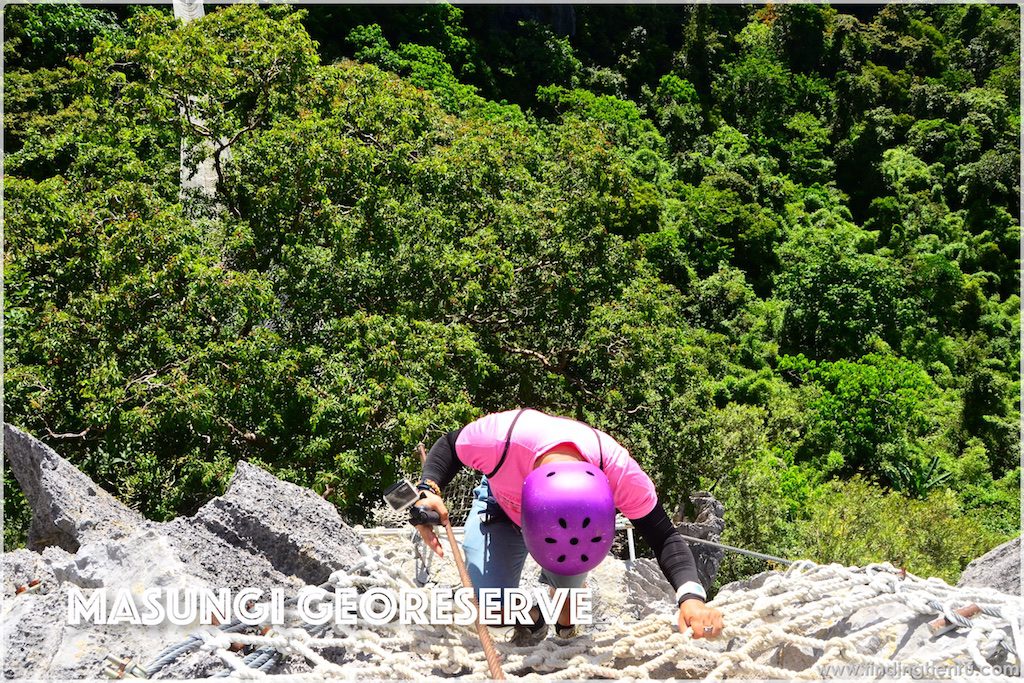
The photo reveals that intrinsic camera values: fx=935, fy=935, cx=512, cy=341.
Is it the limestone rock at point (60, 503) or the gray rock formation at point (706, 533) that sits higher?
the limestone rock at point (60, 503)

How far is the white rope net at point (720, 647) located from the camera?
274cm

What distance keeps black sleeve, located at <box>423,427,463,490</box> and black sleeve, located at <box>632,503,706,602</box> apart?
671mm

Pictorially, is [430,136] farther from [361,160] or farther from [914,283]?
[914,283]

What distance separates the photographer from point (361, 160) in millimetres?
10453

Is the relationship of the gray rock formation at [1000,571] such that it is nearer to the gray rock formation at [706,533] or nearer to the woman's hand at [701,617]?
the gray rock formation at [706,533]

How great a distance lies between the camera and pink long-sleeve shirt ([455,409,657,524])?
296 centimetres

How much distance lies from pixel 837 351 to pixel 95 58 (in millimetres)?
19419

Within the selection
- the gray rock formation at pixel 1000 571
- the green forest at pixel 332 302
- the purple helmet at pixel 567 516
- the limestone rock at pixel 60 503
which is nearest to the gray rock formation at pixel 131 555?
the limestone rock at pixel 60 503

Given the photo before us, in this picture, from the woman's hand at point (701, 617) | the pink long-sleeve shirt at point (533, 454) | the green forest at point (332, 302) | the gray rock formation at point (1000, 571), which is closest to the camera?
the woman's hand at point (701, 617)

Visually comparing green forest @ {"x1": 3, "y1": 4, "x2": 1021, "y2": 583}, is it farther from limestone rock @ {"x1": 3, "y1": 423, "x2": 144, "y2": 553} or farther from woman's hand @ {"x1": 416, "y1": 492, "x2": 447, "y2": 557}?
woman's hand @ {"x1": 416, "y1": 492, "x2": 447, "y2": 557}

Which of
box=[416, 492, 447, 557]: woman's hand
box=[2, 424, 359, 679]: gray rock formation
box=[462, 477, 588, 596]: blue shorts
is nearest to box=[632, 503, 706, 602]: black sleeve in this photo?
box=[462, 477, 588, 596]: blue shorts

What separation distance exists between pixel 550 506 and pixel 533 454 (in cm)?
34

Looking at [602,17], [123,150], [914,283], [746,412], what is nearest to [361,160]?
[123,150]

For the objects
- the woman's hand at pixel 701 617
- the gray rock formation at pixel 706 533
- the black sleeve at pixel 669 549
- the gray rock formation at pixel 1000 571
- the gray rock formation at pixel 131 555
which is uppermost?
the black sleeve at pixel 669 549
